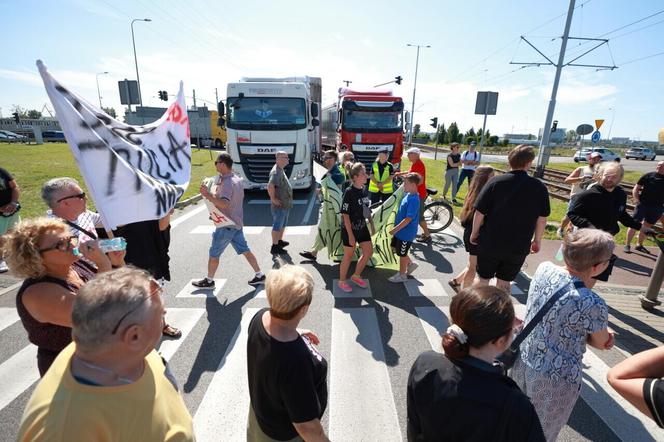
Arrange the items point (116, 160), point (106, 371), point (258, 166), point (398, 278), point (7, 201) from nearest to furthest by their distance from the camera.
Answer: point (106, 371)
point (116, 160)
point (7, 201)
point (398, 278)
point (258, 166)

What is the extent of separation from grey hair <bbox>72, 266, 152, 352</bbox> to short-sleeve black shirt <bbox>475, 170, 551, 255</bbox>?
3396 millimetres

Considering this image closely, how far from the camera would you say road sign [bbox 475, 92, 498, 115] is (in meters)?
9.69

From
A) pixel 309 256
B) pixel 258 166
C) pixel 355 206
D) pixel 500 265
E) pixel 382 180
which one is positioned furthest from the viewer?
pixel 258 166

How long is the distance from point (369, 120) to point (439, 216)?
689cm

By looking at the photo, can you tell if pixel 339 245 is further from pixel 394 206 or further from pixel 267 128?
pixel 267 128

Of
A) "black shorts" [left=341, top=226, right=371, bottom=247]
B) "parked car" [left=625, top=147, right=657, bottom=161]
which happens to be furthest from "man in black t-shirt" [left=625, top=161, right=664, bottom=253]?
"parked car" [left=625, top=147, right=657, bottom=161]

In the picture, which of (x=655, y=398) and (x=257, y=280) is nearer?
(x=655, y=398)

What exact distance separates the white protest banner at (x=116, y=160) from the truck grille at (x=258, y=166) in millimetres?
7466

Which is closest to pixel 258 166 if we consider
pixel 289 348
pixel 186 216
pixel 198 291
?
pixel 186 216

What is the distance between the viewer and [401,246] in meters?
5.09

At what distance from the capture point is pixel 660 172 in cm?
636

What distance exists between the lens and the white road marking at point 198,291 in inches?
191

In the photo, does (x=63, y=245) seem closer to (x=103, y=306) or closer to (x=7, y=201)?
(x=103, y=306)

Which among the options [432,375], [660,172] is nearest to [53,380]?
[432,375]
